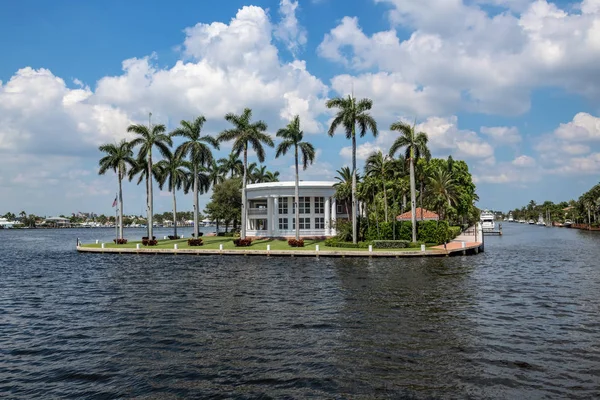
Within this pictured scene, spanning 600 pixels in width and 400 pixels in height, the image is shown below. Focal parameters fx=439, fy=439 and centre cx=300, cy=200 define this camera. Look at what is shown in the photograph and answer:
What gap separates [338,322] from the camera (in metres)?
20.2

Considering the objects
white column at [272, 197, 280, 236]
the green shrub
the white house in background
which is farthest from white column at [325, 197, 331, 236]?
the green shrub

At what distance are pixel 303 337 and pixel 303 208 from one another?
6098cm

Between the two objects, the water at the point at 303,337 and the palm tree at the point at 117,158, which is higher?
the palm tree at the point at 117,158

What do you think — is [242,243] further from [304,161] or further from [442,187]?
[442,187]

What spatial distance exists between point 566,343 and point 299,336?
1024 centimetres

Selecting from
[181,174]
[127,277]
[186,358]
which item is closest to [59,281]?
[127,277]

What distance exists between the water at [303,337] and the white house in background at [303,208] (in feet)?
140

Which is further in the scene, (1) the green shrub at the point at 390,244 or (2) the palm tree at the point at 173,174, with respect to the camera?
(2) the palm tree at the point at 173,174

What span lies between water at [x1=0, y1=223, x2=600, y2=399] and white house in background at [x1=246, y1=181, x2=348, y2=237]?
42.6 m

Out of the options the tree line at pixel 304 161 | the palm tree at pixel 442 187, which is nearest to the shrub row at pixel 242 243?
the tree line at pixel 304 161

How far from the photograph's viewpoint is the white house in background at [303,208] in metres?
77.2

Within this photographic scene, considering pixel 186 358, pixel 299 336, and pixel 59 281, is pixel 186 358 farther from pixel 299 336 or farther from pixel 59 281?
pixel 59 281

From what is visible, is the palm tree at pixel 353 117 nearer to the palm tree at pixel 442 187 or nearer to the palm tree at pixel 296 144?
the palm tree at pixel 296 144

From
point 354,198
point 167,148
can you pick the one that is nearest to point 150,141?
point 167,148
